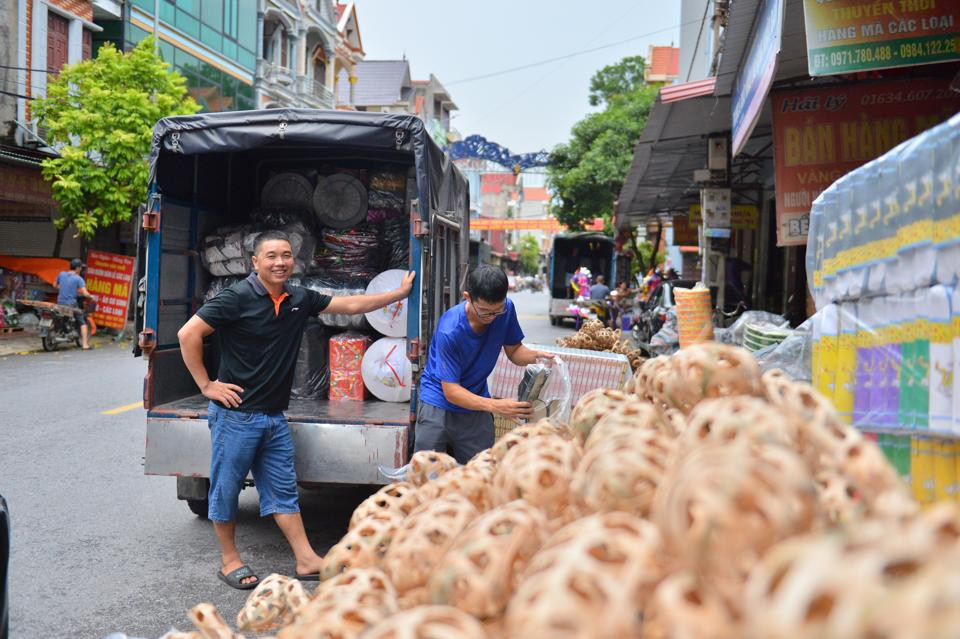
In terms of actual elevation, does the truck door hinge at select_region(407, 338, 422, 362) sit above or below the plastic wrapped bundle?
above

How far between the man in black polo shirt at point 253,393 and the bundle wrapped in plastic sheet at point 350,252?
7.77 feet

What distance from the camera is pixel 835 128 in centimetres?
646

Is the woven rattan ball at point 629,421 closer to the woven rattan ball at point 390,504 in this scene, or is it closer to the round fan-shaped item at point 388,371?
the woven rattan ball at point 390,504

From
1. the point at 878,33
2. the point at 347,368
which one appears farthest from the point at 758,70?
the point at 347,368

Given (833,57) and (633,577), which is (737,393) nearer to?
(633,577)

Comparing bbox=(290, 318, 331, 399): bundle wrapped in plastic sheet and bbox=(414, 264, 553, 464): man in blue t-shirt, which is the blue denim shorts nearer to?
bbox=(414, 264, 553, 464): man in blue t-shirt

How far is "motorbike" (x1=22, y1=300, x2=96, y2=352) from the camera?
635 inches

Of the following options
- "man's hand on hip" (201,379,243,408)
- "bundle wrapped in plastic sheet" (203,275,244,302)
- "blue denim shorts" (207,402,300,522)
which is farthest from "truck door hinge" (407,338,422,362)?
"bundle wrapped in plastic sheet" (203,275,244,302)

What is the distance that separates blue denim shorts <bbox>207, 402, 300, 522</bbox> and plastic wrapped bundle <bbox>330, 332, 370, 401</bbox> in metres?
1.43

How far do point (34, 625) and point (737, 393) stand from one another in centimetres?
383

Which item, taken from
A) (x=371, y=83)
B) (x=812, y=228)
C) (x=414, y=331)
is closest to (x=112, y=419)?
(x=414, y=331)

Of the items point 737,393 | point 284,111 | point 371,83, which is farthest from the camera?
point 371,83

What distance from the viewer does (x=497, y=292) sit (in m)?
4.39

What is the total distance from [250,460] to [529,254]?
4474 inches
